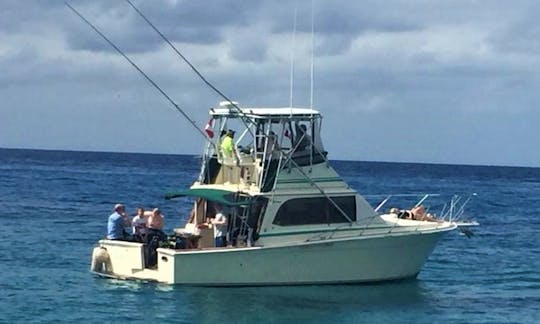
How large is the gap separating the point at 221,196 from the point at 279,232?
5.01 ft

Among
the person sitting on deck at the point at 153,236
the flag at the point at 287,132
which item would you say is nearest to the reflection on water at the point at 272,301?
the person sitting on deck at the point at 153,236

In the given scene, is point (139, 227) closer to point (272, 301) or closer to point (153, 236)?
point (153, 236)

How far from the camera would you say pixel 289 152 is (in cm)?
2561

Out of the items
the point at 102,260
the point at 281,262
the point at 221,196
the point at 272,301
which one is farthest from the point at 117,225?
the point at 272,301

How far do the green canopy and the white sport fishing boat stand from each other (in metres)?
0.02

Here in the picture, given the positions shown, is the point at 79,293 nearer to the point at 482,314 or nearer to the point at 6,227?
the point at 482,314

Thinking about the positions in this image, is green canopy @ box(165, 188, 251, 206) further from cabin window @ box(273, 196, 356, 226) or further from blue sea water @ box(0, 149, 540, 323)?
blue sea water @ box(0, 149, 540, 323)

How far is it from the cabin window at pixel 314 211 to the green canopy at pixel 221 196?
87 centimetres

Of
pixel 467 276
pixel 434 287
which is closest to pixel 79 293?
pixel 434 287

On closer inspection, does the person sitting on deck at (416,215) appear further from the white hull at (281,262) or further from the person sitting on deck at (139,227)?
the person sitting on deck at (139,227)

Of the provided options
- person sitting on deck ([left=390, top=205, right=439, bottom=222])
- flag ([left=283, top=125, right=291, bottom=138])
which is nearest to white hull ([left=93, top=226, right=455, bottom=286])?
person sitting on deck ([left=390, top=205, right=439, bottom=222])

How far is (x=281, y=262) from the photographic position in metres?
25.1

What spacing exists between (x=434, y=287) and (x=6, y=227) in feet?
62.7

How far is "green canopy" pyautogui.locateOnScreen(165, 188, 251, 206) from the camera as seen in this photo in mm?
25094
